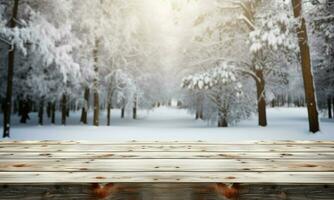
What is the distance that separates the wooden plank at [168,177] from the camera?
8.51 ft

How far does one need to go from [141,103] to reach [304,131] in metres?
18.7

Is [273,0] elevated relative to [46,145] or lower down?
elevated

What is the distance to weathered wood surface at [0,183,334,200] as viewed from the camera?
251 cm

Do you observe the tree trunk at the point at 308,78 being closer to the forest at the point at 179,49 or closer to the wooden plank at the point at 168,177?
the forest at the point at 179,49

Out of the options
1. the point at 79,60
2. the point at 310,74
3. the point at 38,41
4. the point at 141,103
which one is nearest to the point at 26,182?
the point at 310,74

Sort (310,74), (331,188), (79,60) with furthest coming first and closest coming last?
(79,60)
(310,74)
(331,188)

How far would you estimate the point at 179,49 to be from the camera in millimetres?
25812

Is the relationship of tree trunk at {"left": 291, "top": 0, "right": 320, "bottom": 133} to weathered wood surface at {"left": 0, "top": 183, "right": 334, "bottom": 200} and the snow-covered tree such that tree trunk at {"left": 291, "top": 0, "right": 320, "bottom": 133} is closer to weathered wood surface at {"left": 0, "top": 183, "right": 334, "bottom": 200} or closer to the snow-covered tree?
the snow-covered tree

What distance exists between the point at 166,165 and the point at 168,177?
1.73 feet

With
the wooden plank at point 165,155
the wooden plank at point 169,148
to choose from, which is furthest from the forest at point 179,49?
the wooden plank at point 165,155

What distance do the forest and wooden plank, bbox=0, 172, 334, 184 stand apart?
42.6ft

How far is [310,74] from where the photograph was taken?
15234 mm

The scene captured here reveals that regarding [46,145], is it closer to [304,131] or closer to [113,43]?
[304,131]

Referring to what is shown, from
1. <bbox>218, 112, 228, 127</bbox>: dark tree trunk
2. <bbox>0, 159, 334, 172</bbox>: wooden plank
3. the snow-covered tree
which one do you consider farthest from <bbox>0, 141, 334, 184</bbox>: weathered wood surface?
<bbox>218, 112, 228, 127</bbox>: dark tree trunk
